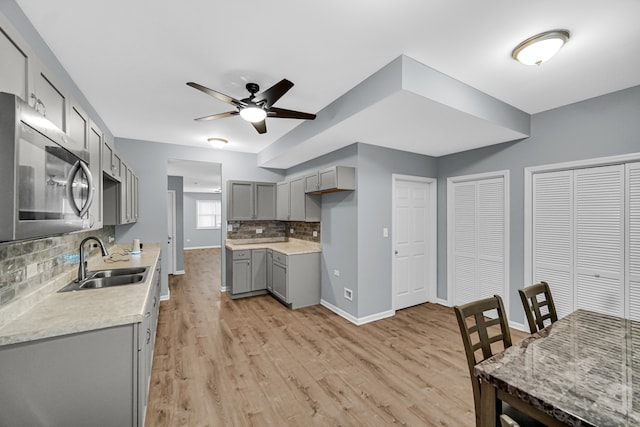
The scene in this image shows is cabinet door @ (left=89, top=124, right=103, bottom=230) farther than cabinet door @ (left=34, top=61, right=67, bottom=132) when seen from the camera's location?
Yes

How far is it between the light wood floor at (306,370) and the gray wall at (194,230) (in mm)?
7560

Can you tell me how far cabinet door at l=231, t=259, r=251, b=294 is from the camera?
15.2 ft

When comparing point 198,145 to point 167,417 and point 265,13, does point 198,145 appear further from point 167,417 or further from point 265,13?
point 167,417

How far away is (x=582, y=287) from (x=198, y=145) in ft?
18.7

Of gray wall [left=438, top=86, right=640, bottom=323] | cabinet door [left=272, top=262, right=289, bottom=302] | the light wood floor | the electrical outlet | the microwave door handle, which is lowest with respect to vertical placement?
the light wood floor

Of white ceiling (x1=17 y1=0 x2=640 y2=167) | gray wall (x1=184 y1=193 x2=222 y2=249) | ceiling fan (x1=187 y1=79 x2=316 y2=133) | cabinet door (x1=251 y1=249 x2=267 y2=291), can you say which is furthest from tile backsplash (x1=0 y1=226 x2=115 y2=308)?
gray wall (x1=184 y1=193 x2=222 y2=249)

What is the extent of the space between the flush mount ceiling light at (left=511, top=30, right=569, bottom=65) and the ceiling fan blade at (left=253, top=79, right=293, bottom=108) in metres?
1.70

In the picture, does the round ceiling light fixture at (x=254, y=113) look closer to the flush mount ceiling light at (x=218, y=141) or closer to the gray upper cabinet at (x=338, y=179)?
the gray upper cabinet at (x=338, y=179)

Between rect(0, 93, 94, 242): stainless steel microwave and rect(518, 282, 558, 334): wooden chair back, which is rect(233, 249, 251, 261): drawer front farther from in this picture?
rect(518, 282, 558, 334): wooden chair back

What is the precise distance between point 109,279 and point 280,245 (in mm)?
2859

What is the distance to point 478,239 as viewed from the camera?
389 centimetres

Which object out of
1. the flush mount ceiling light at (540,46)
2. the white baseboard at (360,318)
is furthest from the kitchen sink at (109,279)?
the flush mount ceiling light at (540,46)

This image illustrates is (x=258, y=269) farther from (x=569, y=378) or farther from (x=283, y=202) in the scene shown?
(x=569, y=378)

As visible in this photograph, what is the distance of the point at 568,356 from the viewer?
1.29 m
